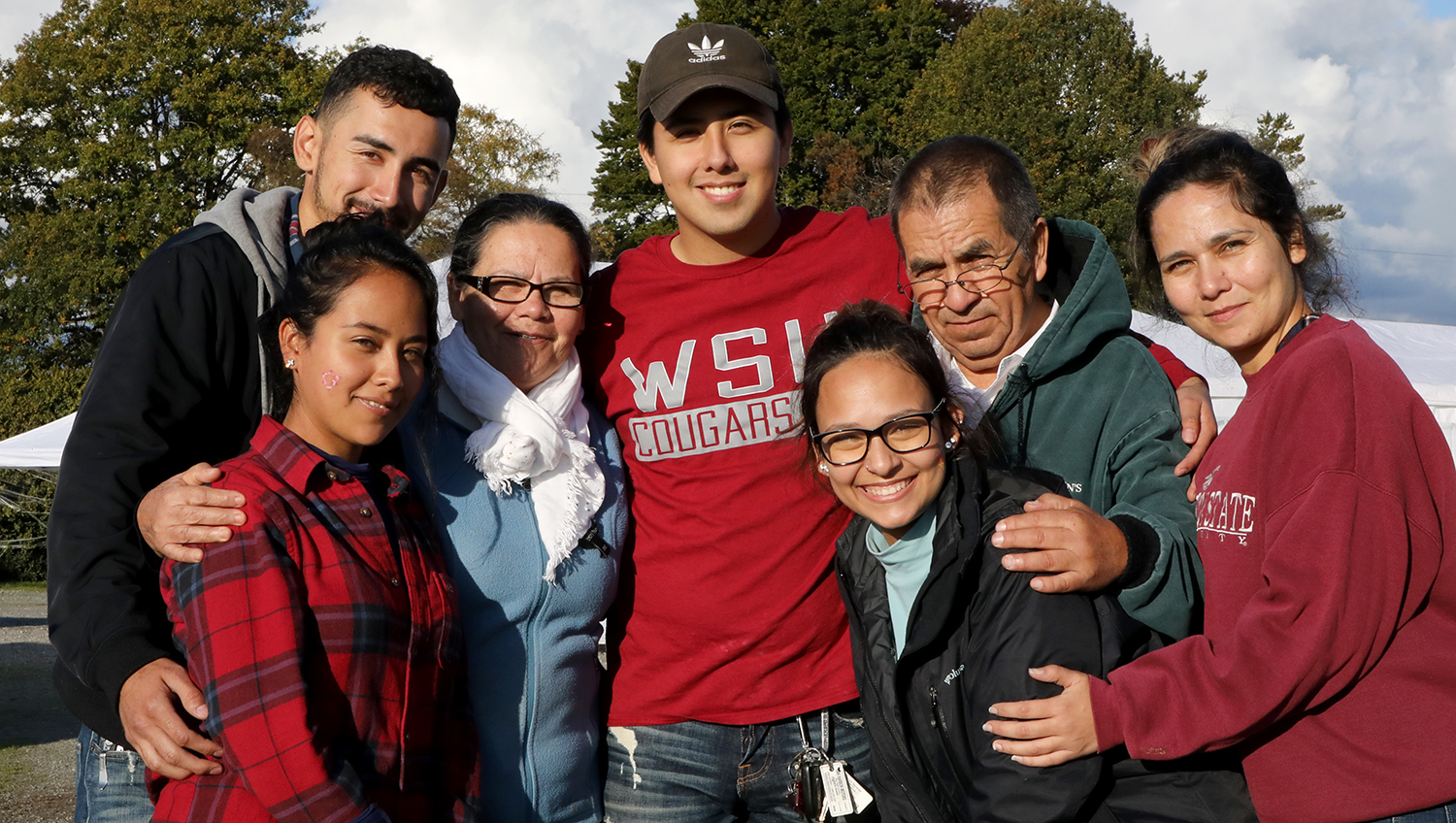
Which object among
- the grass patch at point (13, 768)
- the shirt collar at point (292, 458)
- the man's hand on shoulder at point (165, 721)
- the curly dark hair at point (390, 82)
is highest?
the curly dark hair at point (390, 82)

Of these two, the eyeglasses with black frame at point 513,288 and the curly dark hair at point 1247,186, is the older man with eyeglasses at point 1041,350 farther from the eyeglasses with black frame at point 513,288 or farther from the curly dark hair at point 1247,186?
the eyeglasses with black frame at point 513,288

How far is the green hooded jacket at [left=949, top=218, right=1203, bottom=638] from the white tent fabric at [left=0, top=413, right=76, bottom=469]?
11.5 meters

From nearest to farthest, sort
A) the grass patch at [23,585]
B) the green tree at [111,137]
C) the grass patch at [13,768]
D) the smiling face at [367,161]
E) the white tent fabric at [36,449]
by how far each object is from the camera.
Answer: the smiling face at [367,161], the grass patch at [13,768], the white tent fabric at [36,449], the grass patch at [23,585], the green tree at [111,137]

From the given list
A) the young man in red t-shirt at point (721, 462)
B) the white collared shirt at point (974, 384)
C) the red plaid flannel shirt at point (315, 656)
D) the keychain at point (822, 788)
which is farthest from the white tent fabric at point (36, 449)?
the white collared shirt at point (974, 384)

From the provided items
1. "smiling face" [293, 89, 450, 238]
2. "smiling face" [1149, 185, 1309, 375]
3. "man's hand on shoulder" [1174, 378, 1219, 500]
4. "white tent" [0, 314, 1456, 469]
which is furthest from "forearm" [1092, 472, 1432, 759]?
"white tent" [0, 314, 1456, 469]

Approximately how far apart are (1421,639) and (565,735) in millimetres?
1781

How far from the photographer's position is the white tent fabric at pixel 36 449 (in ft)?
37.0

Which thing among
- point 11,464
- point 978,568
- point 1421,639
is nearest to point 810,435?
point 978,568

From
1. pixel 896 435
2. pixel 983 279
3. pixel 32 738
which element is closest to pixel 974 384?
pixel 983 279

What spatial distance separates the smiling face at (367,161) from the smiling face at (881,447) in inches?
53.9

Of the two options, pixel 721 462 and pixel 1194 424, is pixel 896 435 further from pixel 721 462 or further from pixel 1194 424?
pixel 1194 424

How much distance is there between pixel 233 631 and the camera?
1.90 m

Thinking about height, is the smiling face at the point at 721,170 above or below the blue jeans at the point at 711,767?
above

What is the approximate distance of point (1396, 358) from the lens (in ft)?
31.3
